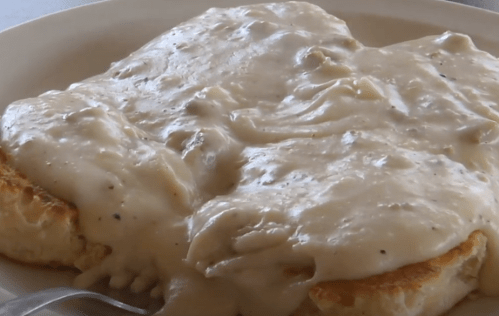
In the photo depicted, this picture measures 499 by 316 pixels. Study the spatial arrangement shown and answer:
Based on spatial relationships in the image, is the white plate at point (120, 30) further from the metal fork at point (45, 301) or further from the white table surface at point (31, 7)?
the metal fork at point (45, 301)

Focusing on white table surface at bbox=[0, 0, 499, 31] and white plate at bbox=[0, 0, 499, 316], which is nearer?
white plate at bbox=[0, 0, 499, 316]

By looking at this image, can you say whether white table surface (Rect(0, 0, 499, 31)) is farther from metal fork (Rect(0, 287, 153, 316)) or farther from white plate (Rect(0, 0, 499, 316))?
metal fork (Rect(0, 287, 153, 316))

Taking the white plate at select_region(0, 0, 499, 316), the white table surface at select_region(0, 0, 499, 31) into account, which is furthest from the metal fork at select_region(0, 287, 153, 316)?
the white table surface at select_region(0, 0, 499, 31)

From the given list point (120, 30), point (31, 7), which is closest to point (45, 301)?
point (120, 30)

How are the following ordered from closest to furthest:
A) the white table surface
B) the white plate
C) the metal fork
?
the metal fork → the white plate → the white table surface

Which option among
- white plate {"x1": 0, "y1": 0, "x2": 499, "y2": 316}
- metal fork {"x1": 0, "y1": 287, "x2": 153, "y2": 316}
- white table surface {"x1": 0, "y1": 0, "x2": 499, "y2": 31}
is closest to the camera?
metal fork {"x1": 0, "y1": 287, "x2": 153, "y2": 316}

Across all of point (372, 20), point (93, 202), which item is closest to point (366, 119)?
point (93, 202)

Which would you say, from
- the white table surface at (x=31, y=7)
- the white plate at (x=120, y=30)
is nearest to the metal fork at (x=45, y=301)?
the white plate at (x=120, y=30)
